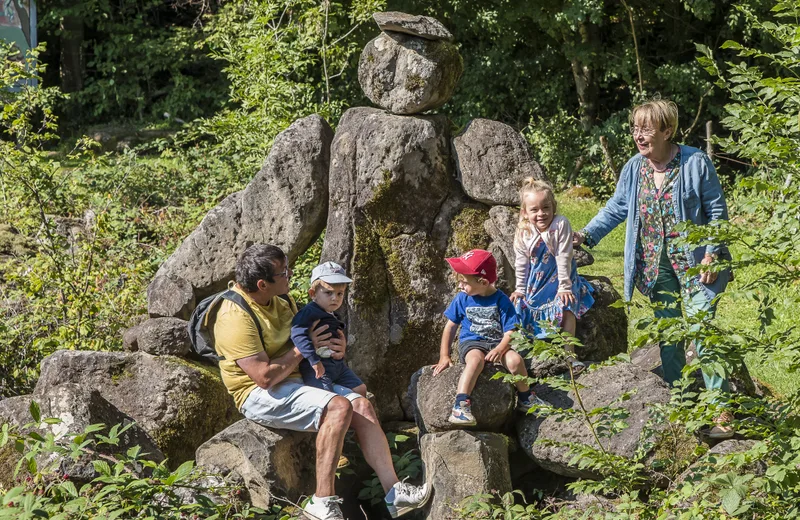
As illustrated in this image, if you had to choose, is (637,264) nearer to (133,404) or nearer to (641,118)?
(641,118)

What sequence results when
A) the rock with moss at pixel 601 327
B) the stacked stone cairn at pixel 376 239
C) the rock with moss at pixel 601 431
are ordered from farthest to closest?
the stacked stone cairn at pixel 376 239 → the rock with moss at pixel 601 327 → the rock with moss at pixel 601 431

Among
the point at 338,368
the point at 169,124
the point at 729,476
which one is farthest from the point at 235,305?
the point at 169,124

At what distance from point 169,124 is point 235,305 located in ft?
38.4

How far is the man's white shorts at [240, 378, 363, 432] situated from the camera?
14.6 ft

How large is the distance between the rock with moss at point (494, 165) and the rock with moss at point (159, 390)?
1.77 m

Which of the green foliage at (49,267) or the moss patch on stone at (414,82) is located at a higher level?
the moss patch on stone at (414,82)

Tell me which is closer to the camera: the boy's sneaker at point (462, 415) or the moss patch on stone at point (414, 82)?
the boy's sneaker at point (462, 415)

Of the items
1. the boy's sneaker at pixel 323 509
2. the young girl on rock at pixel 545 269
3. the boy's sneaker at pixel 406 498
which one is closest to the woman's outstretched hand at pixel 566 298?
the young girl on rock at pixel 545 269

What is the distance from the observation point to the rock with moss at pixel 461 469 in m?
4.38

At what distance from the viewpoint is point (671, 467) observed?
Result: 4137 millimetres

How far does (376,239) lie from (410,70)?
926mm

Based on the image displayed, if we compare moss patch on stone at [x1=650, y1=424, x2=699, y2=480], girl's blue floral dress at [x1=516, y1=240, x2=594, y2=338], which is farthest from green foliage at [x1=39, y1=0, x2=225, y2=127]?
moss patch on stone at [x1=650, y1=424, x2=699, y2=480]

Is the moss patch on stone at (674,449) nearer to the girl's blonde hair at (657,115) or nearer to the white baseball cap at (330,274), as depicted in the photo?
the girl's blonde hair at (657,115)

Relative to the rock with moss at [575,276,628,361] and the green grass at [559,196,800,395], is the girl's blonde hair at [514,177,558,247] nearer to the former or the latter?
the rock with moss at [575,276,628,361]
